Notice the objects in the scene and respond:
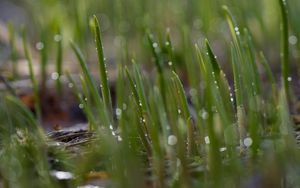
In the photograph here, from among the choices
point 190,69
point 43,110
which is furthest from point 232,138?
point 43,110

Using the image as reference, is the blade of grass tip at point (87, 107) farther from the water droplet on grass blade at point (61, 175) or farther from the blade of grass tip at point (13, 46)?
the blade of grass tip at point (13, 46)

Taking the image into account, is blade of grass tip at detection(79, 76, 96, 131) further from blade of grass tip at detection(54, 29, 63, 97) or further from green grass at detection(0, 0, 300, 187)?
blade of grass tip at detection(54, 29, 63, 97)

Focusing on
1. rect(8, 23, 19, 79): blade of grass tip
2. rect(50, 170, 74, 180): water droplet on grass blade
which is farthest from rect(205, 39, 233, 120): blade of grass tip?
rect(8, 23, 19, 79): blade of grass tip

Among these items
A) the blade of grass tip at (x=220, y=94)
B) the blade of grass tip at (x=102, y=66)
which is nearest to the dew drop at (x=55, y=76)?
the blade of grass tip at (x=102, y=66)

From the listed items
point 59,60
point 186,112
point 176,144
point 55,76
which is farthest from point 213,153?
point 55,76

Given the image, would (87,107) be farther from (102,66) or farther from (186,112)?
(186,112)

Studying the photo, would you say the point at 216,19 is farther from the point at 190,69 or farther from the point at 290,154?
the point at 290,154

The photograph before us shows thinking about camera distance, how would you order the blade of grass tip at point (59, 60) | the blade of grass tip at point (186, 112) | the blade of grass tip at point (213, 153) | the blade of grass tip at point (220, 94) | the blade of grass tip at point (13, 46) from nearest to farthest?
1. the blade of grass tip at point (213, 153)
2. the blade of grass tip at point (220, 94)
3. the blade of grass tip at point (186, 112)
4. the blade of grass tip at point (59, 60)
5. the blade of grass tip at point (13, 46)

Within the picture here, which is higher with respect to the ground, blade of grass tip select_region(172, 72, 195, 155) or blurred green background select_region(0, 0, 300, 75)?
blurred green background select_region(0, 0, 300, 75)

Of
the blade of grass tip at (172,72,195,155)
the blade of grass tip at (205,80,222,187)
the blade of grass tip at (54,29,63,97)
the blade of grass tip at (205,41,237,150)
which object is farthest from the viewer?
the blade of grass tip at (54,29,63,97)

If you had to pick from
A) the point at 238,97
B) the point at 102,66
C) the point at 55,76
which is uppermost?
the point at 55,76

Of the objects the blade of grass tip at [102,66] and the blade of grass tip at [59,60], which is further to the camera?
the blade of grass tip at [59,60]

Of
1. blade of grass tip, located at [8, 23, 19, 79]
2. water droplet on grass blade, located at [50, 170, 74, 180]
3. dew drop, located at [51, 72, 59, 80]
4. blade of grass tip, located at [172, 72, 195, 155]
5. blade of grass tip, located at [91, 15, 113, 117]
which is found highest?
blade of grass tip, located at [8, 23, 19, 79]

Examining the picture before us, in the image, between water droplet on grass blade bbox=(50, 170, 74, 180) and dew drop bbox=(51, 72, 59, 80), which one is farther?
dew drop bbox=(51, 72, 59, 80)
